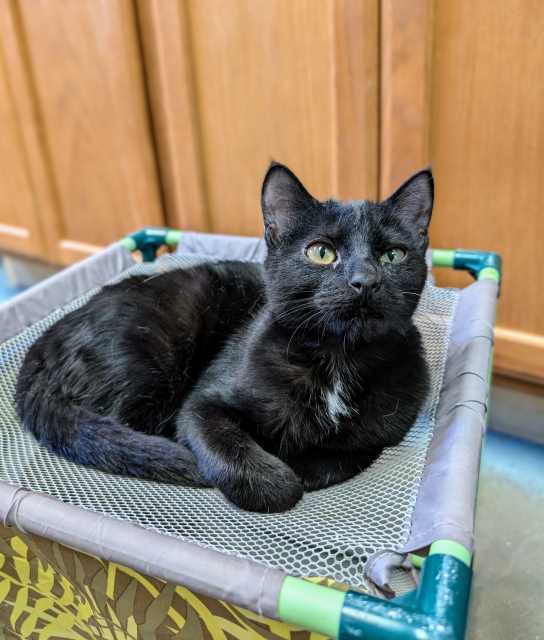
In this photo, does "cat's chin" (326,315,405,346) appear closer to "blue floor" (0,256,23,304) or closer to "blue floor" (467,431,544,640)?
"blue floor" (467,431,544,640)

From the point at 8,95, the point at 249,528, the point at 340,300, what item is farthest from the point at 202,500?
the point at 8,95

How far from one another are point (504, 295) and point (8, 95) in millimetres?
1600

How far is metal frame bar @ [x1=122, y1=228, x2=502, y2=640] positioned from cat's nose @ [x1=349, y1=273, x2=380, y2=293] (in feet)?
1.00

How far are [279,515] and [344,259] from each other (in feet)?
1.12

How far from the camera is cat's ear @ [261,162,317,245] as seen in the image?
0.79 metres

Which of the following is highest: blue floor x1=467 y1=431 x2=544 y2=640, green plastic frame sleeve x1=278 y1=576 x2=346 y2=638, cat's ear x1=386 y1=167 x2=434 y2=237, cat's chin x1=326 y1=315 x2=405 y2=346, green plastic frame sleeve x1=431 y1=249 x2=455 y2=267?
cat's ear x1=386 y1=167 x2=434 y2=237

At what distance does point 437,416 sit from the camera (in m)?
0.83

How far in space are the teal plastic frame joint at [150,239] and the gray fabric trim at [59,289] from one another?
0.05m

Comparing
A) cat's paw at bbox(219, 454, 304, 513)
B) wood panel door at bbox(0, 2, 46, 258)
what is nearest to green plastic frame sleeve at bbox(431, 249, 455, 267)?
cat's paw at bbox(219, 454, 304, 513)

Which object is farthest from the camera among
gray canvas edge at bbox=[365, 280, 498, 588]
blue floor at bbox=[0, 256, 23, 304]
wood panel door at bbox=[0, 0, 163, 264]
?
blue floor at bbox=[0, 256, 23, 304]

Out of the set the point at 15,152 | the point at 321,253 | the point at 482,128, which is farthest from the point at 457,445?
the point at 15,152

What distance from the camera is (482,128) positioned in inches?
44.8

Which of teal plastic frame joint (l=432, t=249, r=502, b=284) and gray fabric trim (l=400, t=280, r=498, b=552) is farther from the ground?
teal plastic frame joint (l=432, t=249, r=502, b=284)

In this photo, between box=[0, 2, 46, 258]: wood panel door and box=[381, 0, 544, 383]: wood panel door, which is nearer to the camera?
box=[381, 0, 544, 383]: wood panel door
